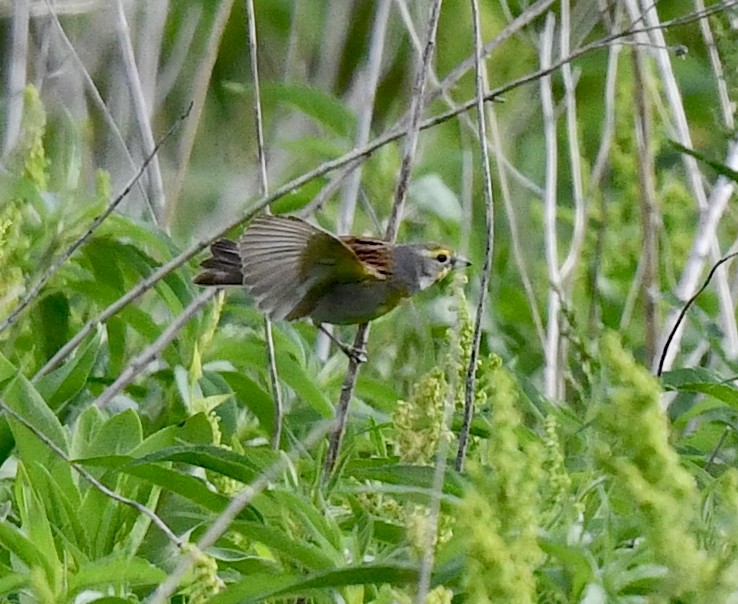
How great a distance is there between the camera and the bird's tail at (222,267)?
1.86m

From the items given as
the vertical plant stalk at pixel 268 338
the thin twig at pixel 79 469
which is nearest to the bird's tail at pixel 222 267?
the vertical plant stalk at pixel 268 338

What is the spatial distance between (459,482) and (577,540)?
0.11m

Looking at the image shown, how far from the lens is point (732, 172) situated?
1.61 metres

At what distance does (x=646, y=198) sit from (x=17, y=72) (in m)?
1.04

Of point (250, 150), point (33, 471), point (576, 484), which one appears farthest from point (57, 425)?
point (250, 150)

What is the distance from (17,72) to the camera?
2.51 m

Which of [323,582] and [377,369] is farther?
[377,369]

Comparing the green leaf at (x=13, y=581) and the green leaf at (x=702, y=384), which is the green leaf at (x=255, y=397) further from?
the green leaf at (x=13, y=581)

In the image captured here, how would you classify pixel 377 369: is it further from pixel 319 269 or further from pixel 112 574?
pixel 112 574

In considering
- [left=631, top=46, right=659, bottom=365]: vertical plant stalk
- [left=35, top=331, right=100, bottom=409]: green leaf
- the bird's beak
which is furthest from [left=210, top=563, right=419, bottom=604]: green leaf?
[left=631, top=46, right=659, bottom=365]: vertical plant stalk

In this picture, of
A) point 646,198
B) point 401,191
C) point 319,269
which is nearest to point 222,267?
point 319,269

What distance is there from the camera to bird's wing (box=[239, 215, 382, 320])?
1.71m

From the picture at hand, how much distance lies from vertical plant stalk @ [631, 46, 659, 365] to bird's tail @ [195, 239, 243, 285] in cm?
64

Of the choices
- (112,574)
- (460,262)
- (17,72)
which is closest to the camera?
(112,574)
